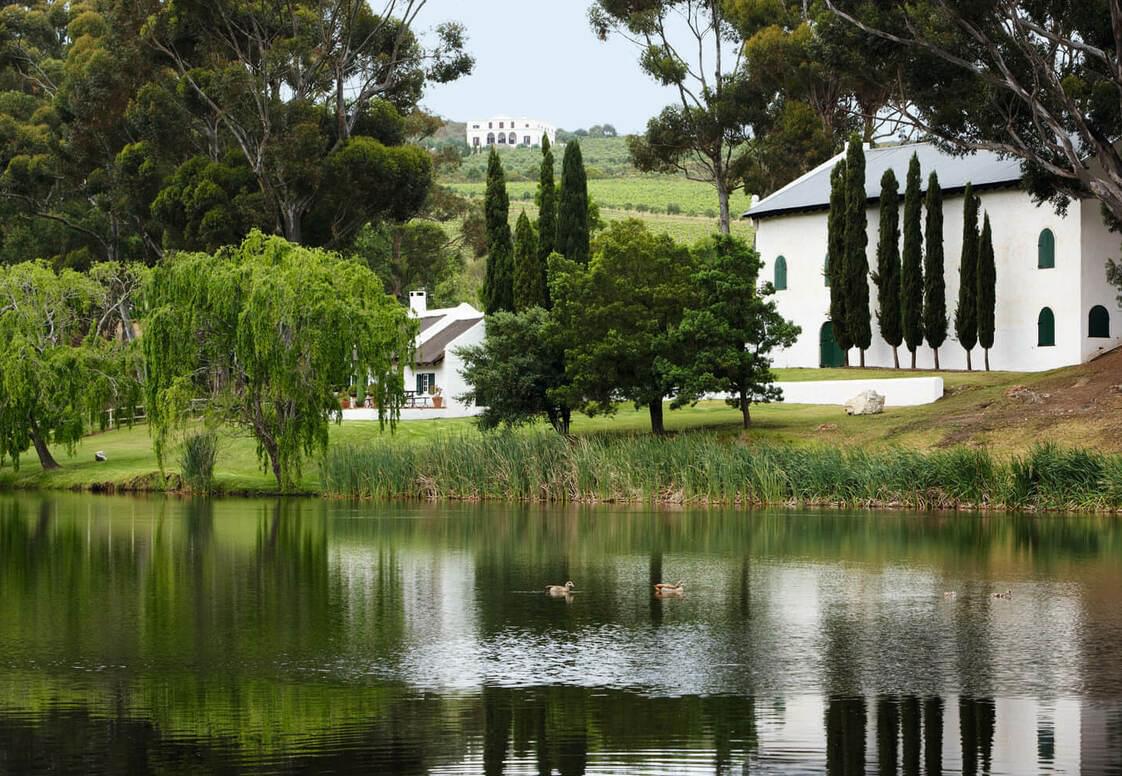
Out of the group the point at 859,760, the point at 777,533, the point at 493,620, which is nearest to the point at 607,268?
the point at 777,533

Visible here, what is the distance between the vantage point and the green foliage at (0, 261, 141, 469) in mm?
50250

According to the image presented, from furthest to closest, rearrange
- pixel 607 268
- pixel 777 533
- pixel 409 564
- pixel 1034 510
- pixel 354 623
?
pixel 607 268
pixel 1034 510
pixel 777 533
pixel 409 564
pixel 354 623

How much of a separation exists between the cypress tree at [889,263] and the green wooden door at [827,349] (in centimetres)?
455

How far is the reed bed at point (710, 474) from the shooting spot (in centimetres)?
3903

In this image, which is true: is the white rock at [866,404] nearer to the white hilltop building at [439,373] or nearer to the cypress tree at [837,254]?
the cypress tree at [837,254]

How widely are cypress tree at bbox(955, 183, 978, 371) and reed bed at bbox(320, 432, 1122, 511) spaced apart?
13548 millimetres

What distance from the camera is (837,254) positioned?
203 feet

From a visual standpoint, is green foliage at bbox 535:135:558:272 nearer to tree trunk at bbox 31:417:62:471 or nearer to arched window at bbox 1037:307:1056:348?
arched window at bbox 1037:307:1056:348

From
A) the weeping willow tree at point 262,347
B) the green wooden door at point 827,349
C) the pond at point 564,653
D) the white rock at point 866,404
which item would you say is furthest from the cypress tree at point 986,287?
the pond at point 564,653

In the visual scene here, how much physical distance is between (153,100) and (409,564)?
131ft

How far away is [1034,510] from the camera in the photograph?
3856 cm

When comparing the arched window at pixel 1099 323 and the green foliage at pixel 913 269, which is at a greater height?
the green foliage at pixel 913 269

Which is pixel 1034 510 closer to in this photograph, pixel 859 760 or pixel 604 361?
pixel 604 361

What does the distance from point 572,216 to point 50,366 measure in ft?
63.2
